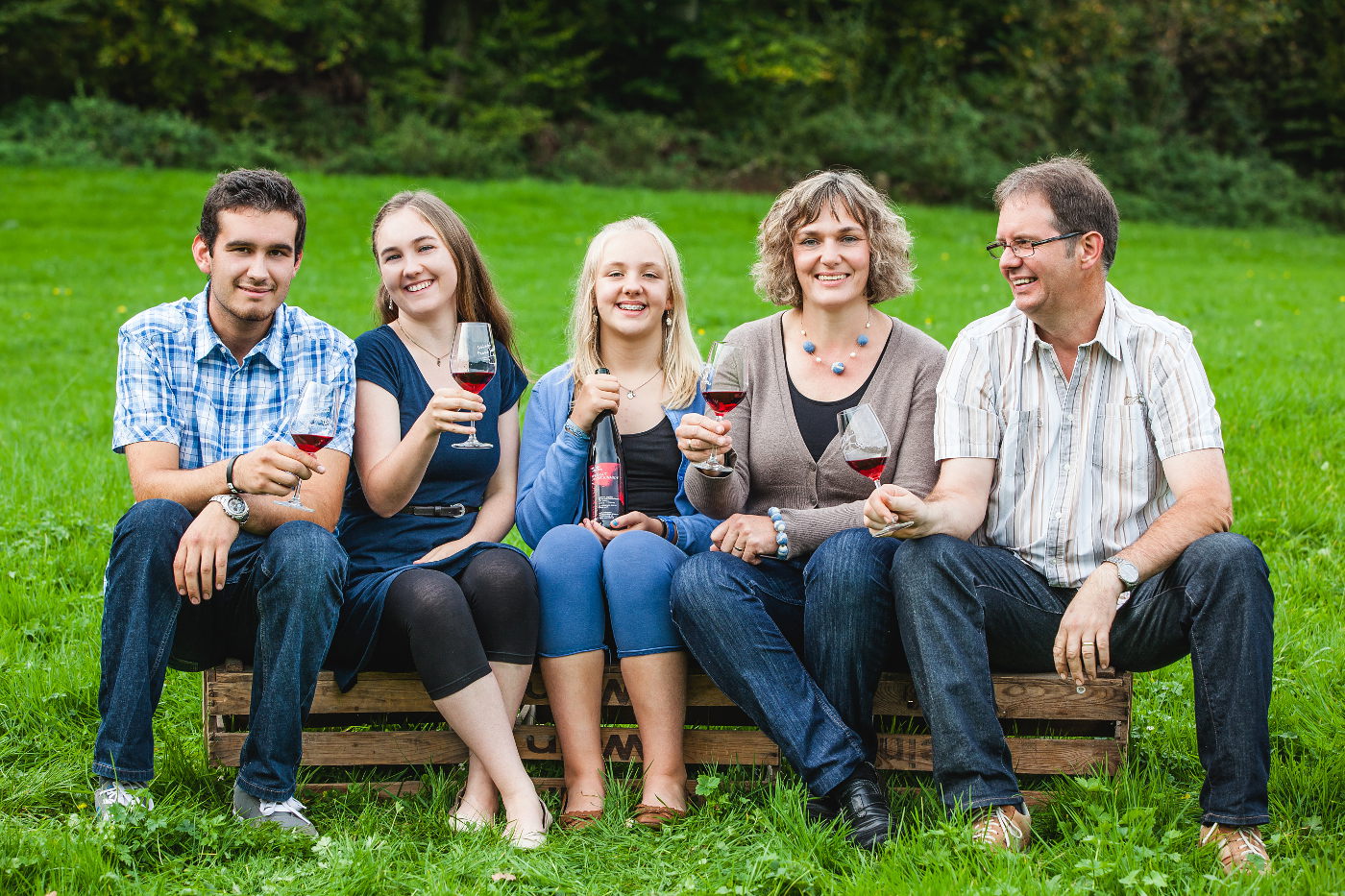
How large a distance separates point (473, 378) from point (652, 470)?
2.52 ft

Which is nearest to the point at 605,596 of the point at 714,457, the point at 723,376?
the point at 714,457

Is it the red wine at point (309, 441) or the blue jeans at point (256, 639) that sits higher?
the red wine at point (309, 441)

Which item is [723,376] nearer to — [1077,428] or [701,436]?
[701,436]

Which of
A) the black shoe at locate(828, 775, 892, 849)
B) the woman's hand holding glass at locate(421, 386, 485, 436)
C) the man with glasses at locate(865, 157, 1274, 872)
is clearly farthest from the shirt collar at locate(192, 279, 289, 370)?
the black shoe at locate(828, 775, 892, 849)

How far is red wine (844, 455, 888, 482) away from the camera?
3076 mm

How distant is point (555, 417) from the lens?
383 cm

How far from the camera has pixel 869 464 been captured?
10.1ft

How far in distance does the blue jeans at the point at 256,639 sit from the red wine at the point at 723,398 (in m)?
1.10

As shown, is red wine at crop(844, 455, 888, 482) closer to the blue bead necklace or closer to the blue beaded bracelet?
the blue beaded bracelet

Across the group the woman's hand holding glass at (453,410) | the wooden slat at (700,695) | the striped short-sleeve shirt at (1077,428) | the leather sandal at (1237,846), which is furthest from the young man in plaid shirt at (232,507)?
the leather sandal at (1237,846)

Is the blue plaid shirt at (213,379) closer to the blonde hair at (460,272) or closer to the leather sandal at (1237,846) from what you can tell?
the blonde hair at (460,272)

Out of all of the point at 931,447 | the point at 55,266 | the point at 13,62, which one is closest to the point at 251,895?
the point at 931,447

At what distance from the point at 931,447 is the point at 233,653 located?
6.91 ft

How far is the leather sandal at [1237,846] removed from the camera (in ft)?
9.06
